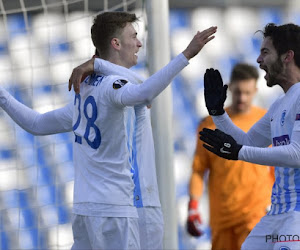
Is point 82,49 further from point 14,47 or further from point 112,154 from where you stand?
point 112,154

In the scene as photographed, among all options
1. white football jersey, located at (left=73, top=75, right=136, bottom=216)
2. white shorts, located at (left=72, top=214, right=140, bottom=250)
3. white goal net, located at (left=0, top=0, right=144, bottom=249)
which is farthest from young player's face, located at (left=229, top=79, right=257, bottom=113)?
white shorts, located at (left=72, top=214, right=140, bottom=250)

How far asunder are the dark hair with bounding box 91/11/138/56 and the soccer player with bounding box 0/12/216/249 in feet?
0.17

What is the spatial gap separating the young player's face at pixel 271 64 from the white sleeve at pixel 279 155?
402 millimetres

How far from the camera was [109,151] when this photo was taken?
4.12 meters

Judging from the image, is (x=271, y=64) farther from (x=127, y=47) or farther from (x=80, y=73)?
(x=80, y=73)

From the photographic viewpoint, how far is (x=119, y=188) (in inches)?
161

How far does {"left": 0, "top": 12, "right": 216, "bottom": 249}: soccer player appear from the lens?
3975mm

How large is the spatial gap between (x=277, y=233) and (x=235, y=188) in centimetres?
175

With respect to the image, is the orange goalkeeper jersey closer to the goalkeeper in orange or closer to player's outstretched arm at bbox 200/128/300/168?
the goalkeeper in orange

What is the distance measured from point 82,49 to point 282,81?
2185mm

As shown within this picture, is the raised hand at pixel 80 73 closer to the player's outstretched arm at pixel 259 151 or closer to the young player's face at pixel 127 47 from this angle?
the young player's face at pixel 127 47

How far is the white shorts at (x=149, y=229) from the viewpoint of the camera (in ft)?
13.6

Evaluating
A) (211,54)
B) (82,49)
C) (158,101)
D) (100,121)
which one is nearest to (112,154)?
(100,121)

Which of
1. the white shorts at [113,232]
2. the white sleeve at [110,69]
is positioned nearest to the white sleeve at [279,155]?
the white shorts at [113,232]
